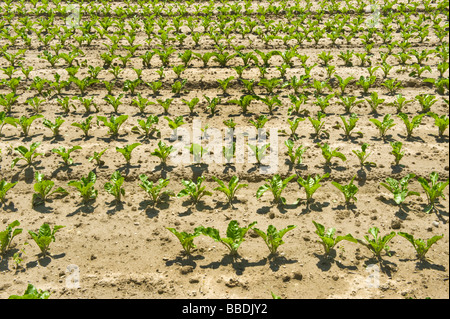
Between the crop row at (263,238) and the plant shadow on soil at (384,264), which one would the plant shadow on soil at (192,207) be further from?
the plant shadow on soil at (384,264)

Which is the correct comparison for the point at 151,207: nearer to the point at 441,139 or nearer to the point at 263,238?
the point at 263,238

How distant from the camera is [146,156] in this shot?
7344mm

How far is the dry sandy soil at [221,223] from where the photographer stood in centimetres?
471

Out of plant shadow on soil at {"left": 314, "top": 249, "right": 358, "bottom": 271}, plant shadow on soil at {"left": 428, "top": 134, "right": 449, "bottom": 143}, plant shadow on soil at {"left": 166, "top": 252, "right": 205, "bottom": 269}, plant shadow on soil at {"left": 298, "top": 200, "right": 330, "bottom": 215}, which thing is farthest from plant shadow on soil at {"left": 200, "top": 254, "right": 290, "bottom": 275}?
plant shadow on soil at {"left": 428, "top": 134, "right": 449, "bottom": 143}

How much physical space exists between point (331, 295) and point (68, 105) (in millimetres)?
7309

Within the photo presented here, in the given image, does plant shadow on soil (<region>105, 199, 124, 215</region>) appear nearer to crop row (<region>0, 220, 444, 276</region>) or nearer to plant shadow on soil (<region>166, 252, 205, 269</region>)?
crop row (<region>0, 220, 444, 276</region>)

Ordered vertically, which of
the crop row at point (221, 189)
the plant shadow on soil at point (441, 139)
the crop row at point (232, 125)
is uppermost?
the crop row at point (232, 125)

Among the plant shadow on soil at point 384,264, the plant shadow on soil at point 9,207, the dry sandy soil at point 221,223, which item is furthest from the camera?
the plant shadow on soil at point 9,207

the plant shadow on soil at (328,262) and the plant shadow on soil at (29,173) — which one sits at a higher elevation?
the plant shadow on soil at (29,173)

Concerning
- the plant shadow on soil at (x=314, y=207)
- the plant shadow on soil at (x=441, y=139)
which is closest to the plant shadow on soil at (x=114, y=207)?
the plant shadow on soil at (x=314, y=207)

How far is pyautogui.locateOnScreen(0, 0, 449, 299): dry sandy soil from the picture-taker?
15.4 ft

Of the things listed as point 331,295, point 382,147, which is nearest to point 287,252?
point 331,295

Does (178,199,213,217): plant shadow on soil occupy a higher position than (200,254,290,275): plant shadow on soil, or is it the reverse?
(178,199,213,217): plant shadow on soil

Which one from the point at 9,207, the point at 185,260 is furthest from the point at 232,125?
the point at 9,207
